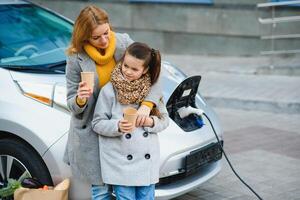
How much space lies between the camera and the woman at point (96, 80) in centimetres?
363

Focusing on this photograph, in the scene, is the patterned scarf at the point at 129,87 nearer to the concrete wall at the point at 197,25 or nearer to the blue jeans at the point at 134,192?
the blue jeans at the point at 134,192

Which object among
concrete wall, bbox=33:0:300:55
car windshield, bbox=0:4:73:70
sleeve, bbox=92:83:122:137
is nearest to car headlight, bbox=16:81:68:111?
car windshield, bbox=0:4:73:70

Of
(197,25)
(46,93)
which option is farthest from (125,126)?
(197,25)

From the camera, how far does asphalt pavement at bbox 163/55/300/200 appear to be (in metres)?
5.46

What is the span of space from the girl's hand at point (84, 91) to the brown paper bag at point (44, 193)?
873 mm

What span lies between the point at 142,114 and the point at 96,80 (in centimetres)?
37

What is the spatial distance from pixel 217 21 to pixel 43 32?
5.95 m

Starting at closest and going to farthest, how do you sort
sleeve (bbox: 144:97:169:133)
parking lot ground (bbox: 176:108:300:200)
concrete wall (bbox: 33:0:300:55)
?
sleeve (bbox: 144:97:169:133) < parking lot ground (bbox: 176:108:300:200) < concrete wall (bbox: 33:0:300:55)

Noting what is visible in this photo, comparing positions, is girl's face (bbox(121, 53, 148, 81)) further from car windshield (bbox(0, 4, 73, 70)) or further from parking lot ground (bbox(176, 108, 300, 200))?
parking lot ground (bbox(176, 108, 300, 200))

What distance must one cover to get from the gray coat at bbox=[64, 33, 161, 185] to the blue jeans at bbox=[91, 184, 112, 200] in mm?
66

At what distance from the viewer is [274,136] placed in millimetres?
7055

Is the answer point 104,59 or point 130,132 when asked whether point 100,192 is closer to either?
point 130,132

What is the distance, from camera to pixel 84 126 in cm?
379

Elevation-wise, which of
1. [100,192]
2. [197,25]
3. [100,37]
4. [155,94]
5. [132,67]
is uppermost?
[197,25]
